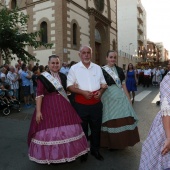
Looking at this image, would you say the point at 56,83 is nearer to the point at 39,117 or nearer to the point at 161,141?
the point at 39,117

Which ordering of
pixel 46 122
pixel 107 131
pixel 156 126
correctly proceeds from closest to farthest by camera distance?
1. pixel 156 126
2. pixel 46 122
3. pixel 107 131

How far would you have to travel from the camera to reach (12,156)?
438cm

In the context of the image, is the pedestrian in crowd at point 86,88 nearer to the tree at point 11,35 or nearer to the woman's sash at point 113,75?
the woman's sash at point 113,75

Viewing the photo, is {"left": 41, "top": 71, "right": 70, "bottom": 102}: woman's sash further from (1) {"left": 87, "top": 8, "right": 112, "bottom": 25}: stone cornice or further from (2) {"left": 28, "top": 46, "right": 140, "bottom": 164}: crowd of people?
(1) {"left": 87, "top": 8, "right": 112, "bottom": 25}: stone cornice

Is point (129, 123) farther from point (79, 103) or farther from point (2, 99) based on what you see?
point (2, 99)

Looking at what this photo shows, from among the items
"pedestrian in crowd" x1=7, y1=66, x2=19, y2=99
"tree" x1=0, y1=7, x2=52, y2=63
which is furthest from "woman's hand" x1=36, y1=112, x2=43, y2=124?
"pedestrian in crowd" x1=7, y1=66, x2=19, y2=99

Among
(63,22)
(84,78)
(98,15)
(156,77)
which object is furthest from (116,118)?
(98,15)

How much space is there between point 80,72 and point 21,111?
216 inches

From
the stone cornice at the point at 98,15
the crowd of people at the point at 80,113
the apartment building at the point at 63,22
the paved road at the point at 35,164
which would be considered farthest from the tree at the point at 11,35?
the stone cornice at the point at 98,15

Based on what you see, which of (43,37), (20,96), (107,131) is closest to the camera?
(107,131)

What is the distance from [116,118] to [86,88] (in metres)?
0.84

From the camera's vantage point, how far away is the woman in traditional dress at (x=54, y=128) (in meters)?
3.47

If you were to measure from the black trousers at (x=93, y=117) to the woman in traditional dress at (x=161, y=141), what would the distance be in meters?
1.74

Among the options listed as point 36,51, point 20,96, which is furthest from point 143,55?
point 20,96
